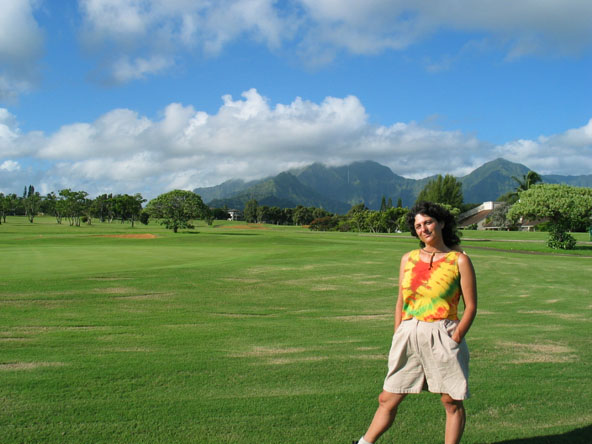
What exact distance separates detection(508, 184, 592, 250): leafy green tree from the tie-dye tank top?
3871 centimetres

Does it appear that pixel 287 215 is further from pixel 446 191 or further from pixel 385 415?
pixel 385 415

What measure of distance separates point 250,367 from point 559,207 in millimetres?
38257

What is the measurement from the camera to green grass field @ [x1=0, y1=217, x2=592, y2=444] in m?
4.76

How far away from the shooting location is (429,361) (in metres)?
4.07

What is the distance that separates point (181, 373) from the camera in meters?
6.33

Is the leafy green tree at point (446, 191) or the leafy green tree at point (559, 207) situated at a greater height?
the leafy green tree at point (446, 191)

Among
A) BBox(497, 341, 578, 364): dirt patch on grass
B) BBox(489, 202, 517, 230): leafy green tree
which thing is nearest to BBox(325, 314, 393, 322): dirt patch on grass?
BBox(497, 341, 578, 364): dirt patch on grass

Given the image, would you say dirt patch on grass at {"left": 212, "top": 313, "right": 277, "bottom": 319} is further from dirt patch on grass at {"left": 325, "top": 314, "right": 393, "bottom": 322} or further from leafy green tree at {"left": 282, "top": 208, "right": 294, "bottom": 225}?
leafy green tree at {"left": 282, "top": 208, "right": 294, "bottom": 225}

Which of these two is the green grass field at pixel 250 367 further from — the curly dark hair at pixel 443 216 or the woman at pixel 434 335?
the curly dark hair at pixel 443 216

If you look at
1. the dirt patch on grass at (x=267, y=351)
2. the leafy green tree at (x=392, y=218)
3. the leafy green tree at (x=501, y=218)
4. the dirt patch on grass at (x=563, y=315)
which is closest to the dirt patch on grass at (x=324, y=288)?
the dirt patch on grass at (x=563, y=315)

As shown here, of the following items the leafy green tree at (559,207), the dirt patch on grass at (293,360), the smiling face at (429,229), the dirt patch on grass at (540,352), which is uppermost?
the leafy green tree at (559,207)

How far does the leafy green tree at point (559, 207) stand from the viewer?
37469mm

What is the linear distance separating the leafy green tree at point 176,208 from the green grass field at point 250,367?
5167 cm

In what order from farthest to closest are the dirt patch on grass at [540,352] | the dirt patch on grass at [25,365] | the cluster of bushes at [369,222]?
the cluster of bushes at [369,222]
the dirt patch on grass at [540,352]
the dirt patch on grass at [25,365]
